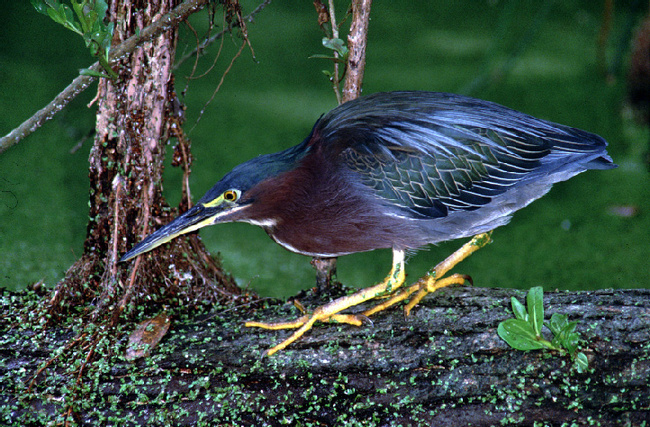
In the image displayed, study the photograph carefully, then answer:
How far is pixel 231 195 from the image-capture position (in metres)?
1.50

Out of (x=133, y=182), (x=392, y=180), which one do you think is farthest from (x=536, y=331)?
(x=133, y=182)

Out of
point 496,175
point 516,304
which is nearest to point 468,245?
point 496,175

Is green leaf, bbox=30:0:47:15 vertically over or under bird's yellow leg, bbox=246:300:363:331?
over

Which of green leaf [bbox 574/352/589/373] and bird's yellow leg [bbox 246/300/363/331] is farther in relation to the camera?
bird's yellow leg [bbox 246/300/363/331]

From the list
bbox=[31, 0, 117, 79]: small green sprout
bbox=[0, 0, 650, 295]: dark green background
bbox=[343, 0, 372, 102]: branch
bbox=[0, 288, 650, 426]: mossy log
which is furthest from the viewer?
bbox=[0, 0, 650, 295]: dark green background

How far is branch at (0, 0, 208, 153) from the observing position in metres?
1.48

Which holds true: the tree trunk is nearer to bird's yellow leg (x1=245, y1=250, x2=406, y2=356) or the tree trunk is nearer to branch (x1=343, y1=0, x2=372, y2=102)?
bird's yellow leg (x1=245, y1=250, x2=406, y2=356)

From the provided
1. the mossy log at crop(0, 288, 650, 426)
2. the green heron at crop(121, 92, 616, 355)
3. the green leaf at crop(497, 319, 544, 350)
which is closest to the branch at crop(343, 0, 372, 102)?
the green heron at crop(121, 92, 616, 355)

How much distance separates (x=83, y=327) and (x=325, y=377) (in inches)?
27.3

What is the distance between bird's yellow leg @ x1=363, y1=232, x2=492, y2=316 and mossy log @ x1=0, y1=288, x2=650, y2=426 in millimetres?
43

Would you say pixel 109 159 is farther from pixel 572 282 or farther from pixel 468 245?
pixel 572 282

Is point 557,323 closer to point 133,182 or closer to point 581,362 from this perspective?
point 581,362

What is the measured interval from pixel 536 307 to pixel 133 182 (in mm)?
1104

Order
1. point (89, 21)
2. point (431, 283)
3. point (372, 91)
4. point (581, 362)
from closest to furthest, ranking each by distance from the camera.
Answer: point (581, 362) → point (89, 21) → point (431, 283) → point (372, 91)
